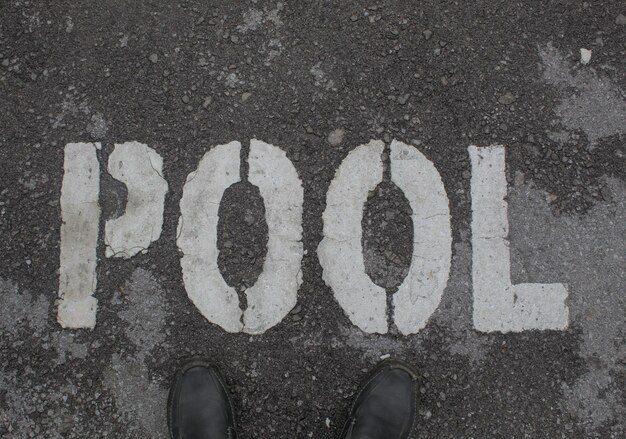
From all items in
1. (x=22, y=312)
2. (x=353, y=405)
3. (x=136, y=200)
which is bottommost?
(x=353, y=405)

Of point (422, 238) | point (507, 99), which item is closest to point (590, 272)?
point (422, 238)

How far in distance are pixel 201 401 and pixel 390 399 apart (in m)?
1.03

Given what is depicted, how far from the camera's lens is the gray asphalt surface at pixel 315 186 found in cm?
271

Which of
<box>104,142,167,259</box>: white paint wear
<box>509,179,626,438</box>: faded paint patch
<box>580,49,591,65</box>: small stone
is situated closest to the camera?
<box>509,179,626,438</box>: faded paint patch

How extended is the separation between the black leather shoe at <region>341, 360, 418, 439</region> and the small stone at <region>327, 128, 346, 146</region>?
4.09ft

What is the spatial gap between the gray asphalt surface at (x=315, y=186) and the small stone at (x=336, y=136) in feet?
0.06

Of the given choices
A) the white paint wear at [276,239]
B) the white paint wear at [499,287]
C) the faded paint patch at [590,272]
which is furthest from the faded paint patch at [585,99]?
the white paint wear at [276,239]

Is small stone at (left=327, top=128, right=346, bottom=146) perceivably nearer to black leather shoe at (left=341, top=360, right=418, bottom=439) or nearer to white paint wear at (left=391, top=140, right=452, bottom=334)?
white paint wear at (left=391, top=140, right=452, bottom=334)

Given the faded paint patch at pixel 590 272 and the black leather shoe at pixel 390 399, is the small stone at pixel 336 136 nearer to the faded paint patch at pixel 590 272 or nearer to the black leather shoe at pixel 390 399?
the faded paint patch at pixel 590 272

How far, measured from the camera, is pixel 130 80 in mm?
2898

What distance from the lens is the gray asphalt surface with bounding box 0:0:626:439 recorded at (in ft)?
8.87

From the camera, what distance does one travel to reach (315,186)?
Result: 2.81 m

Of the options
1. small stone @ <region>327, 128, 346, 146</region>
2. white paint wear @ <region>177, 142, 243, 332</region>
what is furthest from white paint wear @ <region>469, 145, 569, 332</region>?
white paint wear @ <region>177, 142, 243, 332</region>

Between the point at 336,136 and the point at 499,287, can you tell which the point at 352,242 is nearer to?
the point at 336,136
